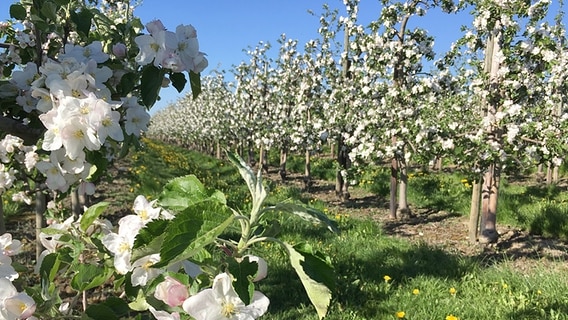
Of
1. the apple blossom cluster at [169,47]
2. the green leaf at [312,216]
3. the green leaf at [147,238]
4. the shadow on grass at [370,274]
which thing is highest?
the apple blossom cluster at [169,47]

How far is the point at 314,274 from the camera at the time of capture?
2.98 ft

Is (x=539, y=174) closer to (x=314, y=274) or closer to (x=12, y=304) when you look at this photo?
(x=314, y=274)

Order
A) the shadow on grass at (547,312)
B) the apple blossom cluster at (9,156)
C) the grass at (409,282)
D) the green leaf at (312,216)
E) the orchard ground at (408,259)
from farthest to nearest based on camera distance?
the orchard ground at (408,259), the grass at (409,282), the shadow on grass at (547,312), the apple blossom cluster at (9,156), the green leaf at (312,216)

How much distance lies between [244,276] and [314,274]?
145 mm

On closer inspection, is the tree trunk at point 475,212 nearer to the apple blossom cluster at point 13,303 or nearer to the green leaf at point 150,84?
the green leaf at point 150,84

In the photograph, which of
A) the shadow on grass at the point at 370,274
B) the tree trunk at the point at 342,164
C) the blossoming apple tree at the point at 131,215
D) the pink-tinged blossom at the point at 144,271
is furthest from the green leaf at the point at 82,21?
the tree trunk at the point at 342,164

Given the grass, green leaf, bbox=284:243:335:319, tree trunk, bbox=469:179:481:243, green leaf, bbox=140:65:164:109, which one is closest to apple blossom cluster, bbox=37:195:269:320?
green leaf, bbox=284:243:335:319

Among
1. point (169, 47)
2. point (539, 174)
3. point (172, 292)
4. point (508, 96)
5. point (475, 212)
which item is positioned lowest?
point (475, 212)

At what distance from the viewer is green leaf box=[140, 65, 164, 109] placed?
127 cm

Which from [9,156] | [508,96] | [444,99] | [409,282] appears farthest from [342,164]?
[9,156]

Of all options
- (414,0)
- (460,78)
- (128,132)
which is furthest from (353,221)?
(128,132)

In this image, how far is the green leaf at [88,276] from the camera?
1.16m

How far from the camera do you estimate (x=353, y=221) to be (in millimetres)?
6941

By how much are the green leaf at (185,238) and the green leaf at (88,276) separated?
1.65 ft
